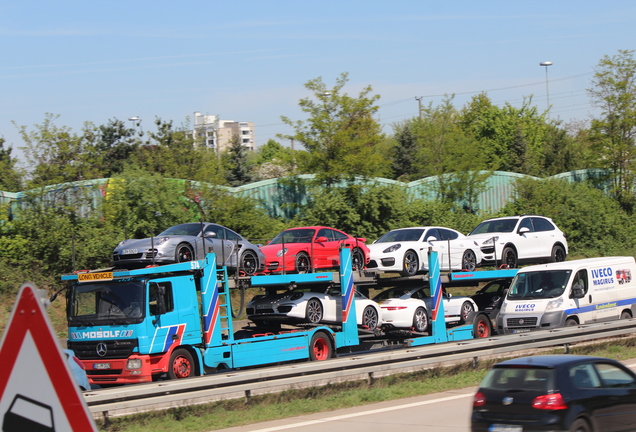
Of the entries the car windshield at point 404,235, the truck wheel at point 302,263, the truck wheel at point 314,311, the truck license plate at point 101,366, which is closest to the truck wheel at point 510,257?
the car windshield at point 404,235

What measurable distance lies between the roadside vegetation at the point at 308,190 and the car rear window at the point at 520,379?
53.9ft

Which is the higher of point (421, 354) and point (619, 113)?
point (619, 113)

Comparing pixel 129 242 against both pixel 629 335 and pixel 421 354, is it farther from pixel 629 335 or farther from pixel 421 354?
pixel 629 335

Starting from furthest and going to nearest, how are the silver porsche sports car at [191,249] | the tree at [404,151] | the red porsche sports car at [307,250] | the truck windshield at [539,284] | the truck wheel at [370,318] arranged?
the tree at [404,151]
the truck windshield at [539,284]
the truck wheel at [370,318]
the red porsche sports car at [307,250]
the silver porsche sports car at [191,249]

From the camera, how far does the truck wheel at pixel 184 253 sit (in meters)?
15.3

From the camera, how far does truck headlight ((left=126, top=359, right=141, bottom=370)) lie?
12883 millimetres

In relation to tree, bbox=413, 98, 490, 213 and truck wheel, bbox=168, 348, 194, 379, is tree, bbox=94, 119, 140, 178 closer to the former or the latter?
tree, bbox=413, 98, 490, 213

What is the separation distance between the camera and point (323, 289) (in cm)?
1708

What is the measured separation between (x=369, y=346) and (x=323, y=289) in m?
1.90

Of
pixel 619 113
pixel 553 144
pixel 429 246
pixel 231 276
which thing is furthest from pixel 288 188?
pixel 553 144

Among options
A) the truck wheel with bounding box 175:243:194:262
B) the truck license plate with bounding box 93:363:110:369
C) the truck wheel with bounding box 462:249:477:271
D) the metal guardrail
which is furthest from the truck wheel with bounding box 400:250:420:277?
the truck license plate with bounding box 93:363:110:369

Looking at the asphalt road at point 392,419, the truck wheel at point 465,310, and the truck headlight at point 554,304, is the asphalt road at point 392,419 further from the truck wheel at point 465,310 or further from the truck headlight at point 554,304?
the truck wheel at point 465,310

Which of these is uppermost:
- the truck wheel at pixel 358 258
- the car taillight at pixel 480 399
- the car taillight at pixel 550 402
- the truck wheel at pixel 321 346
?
the truck wheel at pixel 358 258

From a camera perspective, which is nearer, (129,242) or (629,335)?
(129,242)
